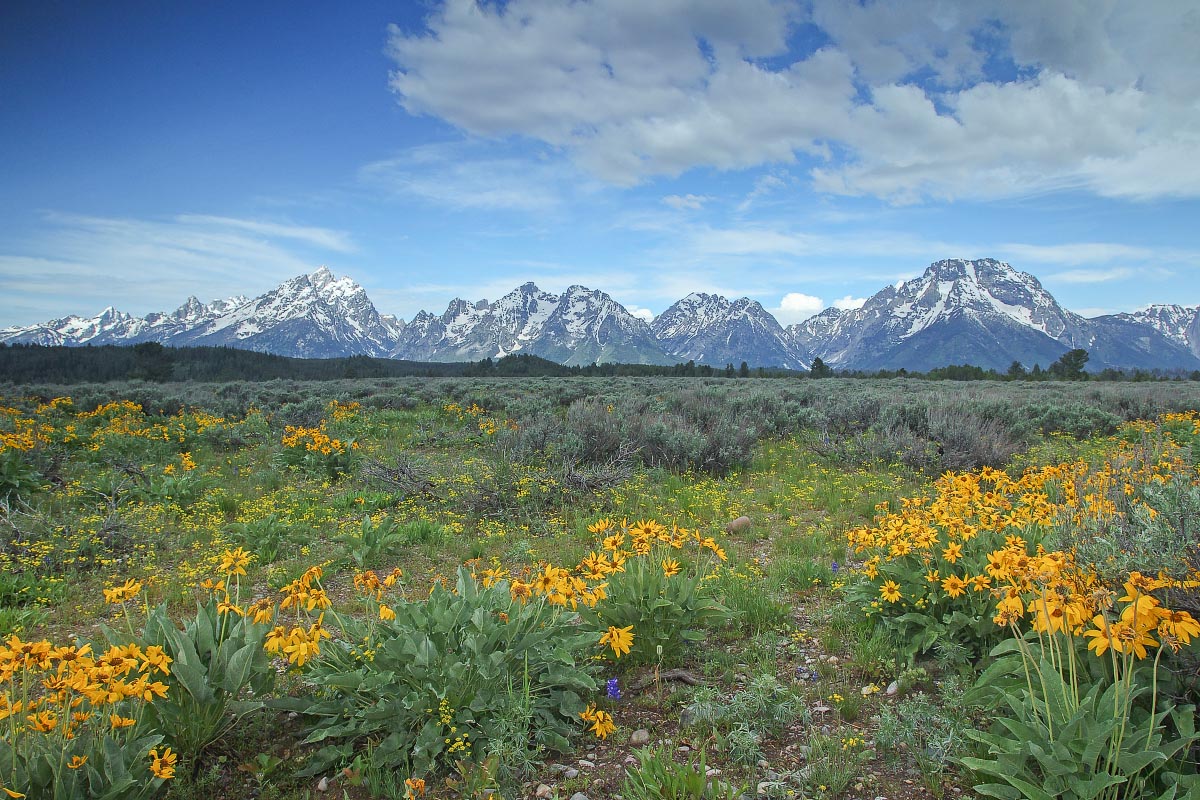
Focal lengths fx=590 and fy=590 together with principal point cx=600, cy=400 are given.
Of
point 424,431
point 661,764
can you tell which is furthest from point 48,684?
point 424,431

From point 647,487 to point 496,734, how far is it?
5.54 meters

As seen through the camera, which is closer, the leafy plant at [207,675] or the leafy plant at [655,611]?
the leafy plant at [207,675]

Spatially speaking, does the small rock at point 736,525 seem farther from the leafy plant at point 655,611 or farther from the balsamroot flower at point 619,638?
the balsamroot flower at point 619,638

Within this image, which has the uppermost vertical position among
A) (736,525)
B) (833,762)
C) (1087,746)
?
(1087,746)

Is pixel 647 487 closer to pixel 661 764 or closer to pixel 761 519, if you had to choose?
pixel 761 519

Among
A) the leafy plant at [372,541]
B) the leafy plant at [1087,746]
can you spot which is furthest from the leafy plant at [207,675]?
the leafy plant at [1087,746]

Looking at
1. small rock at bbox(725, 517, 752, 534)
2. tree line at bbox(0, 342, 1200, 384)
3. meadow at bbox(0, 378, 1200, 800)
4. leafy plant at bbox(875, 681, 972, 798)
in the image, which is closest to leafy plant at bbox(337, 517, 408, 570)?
meadow at bbox(0, 378, 1200, 800)

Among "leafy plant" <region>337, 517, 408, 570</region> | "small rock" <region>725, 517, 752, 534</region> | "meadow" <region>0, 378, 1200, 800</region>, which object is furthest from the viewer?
"small rock" <region>725, 517, 752, 534</region>

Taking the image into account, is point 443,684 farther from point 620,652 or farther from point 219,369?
point 219,369

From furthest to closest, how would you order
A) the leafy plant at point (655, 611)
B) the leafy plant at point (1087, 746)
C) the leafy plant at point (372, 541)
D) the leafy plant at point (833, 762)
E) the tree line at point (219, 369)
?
1. the tree line at point (219, 369)
2. the leafy plant at point (372, 541)
3. the leafy plant at point (655, 611)
4. the leafy plant at point (833, 762)
5. the leafy plant at point (1087, 746)

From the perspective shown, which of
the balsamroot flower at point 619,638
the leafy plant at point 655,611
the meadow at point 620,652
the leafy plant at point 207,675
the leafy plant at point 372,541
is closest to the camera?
the meadow at point 620,652

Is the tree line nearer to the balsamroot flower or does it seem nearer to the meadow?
the meadow

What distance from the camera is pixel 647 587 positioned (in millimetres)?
3707

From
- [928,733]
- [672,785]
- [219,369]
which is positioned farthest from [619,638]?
[219,369]
